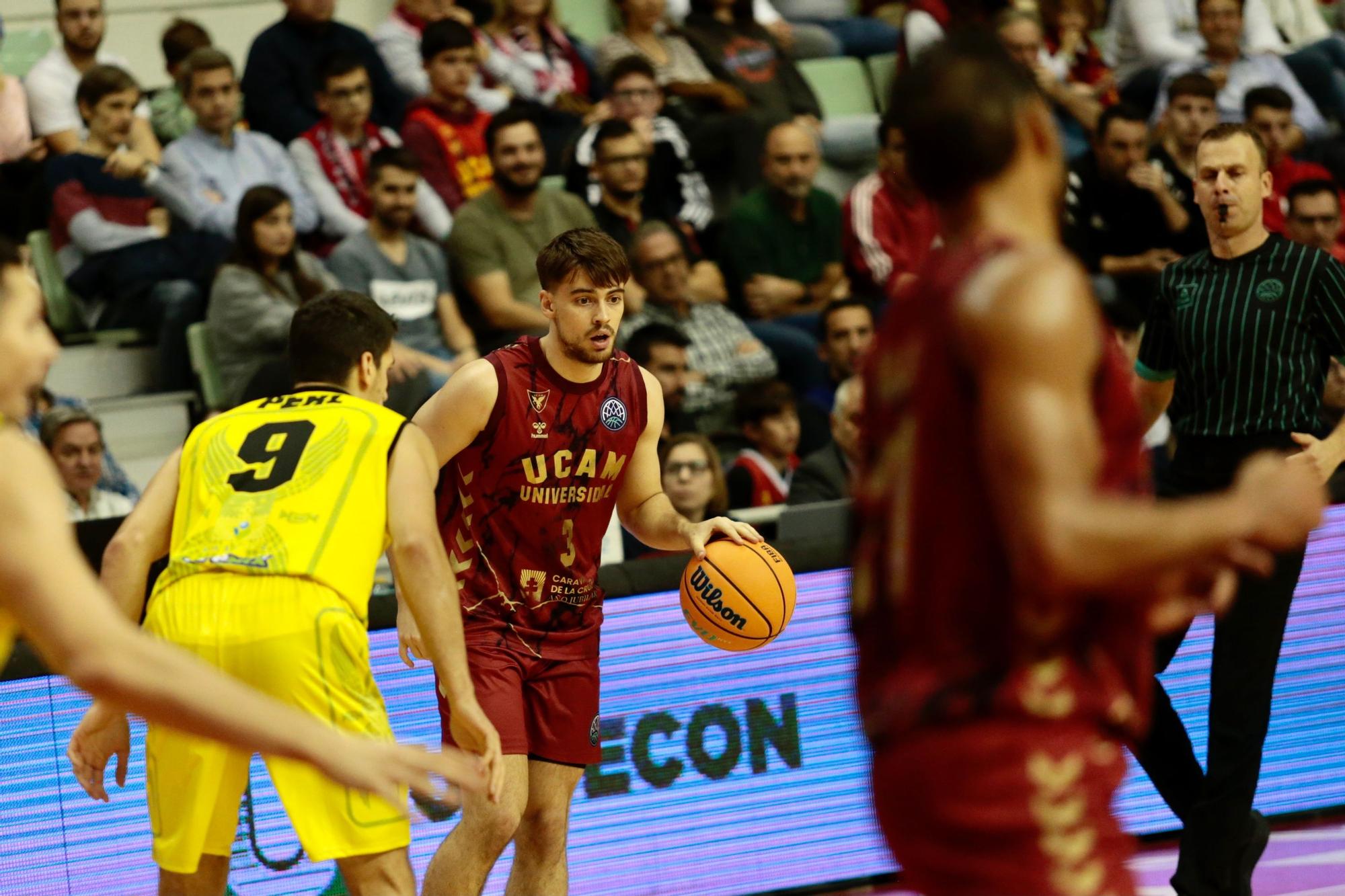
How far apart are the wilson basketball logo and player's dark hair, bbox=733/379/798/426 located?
11.1ft

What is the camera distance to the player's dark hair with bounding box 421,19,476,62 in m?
9.98

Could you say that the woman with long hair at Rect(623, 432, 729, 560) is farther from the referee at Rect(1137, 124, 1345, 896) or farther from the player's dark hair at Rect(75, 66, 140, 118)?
the player's dark hair at Rect(75, 66, 140, 118)

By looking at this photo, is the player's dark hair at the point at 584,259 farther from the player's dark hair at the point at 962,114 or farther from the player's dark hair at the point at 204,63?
the player's dark hair at the point at 204,63

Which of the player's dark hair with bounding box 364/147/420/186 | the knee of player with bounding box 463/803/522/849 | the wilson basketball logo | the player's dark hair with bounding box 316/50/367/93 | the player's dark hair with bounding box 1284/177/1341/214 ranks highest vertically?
the wilson basketball logo

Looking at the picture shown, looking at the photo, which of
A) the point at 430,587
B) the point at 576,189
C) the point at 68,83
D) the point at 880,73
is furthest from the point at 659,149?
the point at 430,587

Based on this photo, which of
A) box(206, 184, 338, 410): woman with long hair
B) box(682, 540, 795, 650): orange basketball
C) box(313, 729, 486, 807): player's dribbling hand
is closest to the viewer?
box(313, 729, 486, 807): player's dribbling hand

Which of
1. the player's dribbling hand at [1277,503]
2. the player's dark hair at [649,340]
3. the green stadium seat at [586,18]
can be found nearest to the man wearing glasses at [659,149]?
the player's dark hair at [649,340]

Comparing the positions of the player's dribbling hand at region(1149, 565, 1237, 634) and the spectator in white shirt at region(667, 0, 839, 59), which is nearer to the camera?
the player's dribbling hand at region(1149, 565, 1237, 634)

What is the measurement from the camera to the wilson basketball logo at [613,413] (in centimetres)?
550

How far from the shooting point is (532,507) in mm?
5398

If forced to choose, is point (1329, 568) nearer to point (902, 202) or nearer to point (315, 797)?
point (902, 202)

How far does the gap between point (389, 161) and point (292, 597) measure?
516 cm

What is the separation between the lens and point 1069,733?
8.86ft

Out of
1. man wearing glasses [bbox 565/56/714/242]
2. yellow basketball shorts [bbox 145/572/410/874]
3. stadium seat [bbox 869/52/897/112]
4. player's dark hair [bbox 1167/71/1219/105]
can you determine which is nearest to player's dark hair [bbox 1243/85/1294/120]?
player's dark hair [bbox 1167/71/1219/105]
